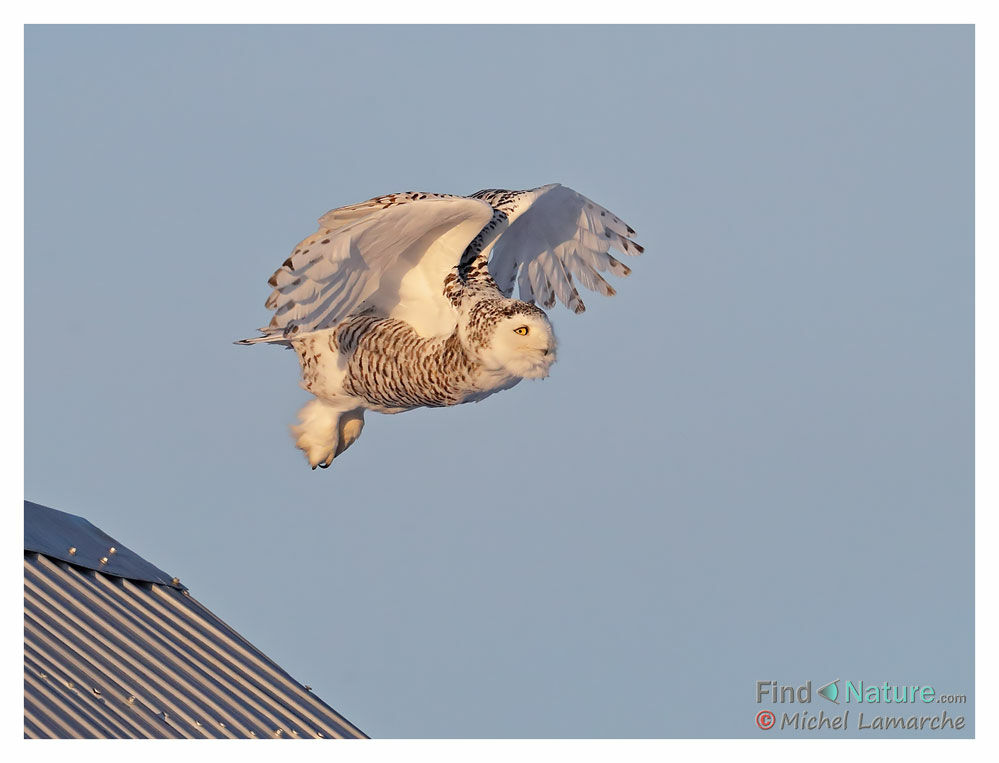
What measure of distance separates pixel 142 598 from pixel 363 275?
3345 millimetres

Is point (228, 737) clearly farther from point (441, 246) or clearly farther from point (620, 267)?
point (620, 267)

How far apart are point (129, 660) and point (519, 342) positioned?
3946mm

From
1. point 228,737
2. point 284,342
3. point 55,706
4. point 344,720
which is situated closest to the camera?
point 55,706

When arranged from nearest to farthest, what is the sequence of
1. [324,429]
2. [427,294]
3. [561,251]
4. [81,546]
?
1. [81,546]
2. [427,294]
3. [324,429]
4. [561,251]

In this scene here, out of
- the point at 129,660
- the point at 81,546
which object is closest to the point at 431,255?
the point at 81,546

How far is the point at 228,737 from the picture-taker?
49.6 feet

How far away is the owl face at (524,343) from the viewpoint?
51.8ft

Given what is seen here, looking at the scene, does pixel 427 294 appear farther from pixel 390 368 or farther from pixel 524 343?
pixel 524 343

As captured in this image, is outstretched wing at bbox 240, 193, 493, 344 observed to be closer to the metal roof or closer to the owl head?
the owl head

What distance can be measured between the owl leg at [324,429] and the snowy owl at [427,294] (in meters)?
0.01

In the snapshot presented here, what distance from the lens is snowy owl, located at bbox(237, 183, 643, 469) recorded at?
16266 mm

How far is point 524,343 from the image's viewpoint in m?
15.8

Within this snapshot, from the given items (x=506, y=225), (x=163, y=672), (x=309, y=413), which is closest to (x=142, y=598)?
(x=163, y=672)

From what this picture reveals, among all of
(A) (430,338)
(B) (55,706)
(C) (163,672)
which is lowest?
(B) (55,706)
